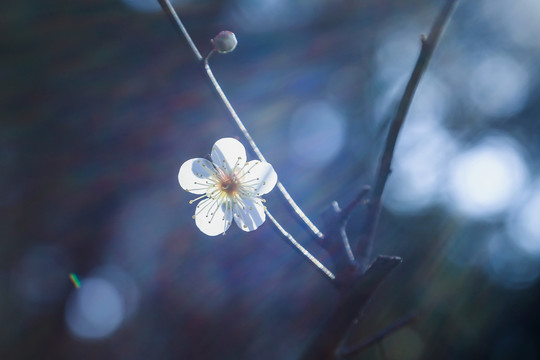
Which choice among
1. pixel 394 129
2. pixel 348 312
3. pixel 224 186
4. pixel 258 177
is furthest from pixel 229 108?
pixel 224 186

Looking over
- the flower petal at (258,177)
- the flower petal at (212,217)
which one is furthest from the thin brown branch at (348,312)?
the flower petal at (212,217)

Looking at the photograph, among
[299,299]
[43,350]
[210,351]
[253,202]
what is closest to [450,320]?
[299,299]

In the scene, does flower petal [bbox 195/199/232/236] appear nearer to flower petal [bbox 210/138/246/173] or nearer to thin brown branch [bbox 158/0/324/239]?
flower petal [bbox 210/138/246/173]

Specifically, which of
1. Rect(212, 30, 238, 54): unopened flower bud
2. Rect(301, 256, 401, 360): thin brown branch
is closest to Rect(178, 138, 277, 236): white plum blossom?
Rect(212, 30, 238, 54): unopened flower bud

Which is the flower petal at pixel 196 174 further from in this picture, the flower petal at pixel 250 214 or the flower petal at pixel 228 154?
the flower petal at pixel 250 214

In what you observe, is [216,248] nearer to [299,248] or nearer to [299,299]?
[299,299]

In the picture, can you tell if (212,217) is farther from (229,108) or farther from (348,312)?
(348,312)
